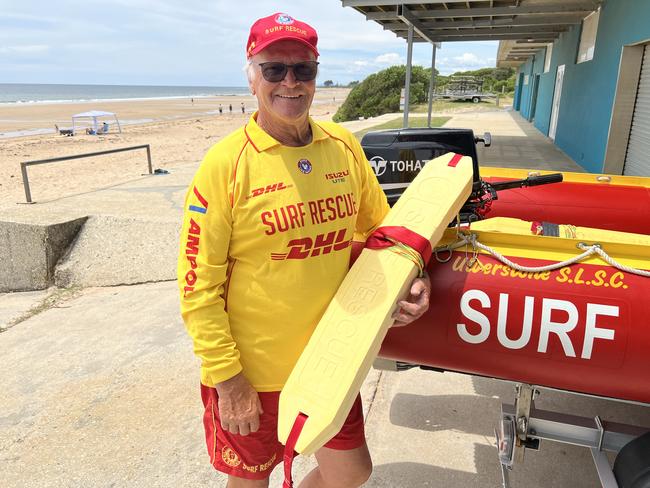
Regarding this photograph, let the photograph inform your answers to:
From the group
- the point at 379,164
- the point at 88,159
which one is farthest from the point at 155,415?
the point at 88,159

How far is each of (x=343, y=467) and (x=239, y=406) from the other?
51 centimetres

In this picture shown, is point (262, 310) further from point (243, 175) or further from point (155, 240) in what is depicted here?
point (155, 240)

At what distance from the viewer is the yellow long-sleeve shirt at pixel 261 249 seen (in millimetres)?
1434

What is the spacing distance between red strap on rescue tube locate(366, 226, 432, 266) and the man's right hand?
629 mm

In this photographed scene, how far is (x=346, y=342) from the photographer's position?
1.52 metres

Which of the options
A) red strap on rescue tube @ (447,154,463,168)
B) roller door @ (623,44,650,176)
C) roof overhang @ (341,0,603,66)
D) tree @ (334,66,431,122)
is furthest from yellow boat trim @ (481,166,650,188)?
tree @ (334,66,431,122)

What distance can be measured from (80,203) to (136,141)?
58.5ft

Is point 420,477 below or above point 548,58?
below

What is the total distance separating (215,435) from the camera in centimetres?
163

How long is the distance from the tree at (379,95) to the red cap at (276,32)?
114 feet

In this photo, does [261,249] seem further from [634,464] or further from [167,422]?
[167,422]

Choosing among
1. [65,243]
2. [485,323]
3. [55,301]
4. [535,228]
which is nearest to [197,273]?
[485,323]

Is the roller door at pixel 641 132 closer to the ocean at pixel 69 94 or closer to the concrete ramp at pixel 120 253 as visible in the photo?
the concrete ramp at pixel 120 253

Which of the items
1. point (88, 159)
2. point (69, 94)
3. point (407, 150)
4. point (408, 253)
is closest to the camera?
point (408, 253)
